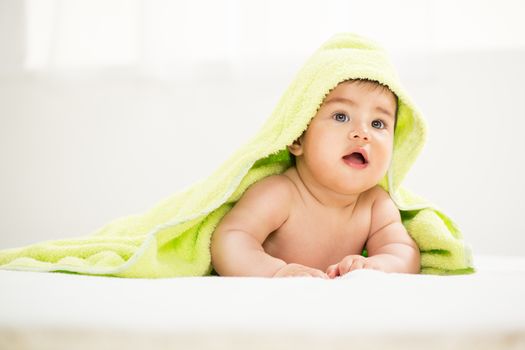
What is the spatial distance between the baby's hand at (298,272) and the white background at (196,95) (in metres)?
1.04

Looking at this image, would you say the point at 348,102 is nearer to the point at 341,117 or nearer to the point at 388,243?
the point at 341,117

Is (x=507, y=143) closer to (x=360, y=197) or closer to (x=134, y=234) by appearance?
(x=360, y=197)

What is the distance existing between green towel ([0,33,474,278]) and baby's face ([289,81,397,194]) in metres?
0.02

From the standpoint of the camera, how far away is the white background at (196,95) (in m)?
1.79

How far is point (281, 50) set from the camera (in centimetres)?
180

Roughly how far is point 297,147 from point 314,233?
156mm

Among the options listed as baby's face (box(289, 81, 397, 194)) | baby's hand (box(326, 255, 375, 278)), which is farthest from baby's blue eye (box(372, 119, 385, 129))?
baby's hand (box(326, 255, 375, 278))

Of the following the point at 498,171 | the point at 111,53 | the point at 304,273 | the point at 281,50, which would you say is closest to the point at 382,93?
the point at 304,273

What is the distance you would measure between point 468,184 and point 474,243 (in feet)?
0.58

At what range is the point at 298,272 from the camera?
818 mm

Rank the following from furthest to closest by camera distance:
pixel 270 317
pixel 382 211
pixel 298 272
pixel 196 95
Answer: pixel 196 95, pixel 382 211, pixel 298 272, pixel 270 317

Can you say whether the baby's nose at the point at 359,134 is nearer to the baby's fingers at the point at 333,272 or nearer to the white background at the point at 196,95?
the baby's fingers at the point at 333,272

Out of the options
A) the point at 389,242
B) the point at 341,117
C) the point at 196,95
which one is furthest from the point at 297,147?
the point at 196,95

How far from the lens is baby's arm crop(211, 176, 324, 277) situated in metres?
0.89
